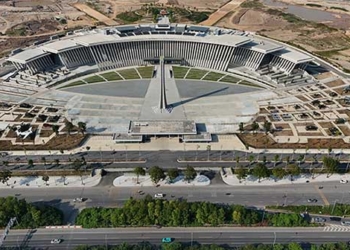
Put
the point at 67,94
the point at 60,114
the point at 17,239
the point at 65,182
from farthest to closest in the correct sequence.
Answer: the point at 67,94 < the point at 60,114 < the point at 65,182 < the point at 17,239

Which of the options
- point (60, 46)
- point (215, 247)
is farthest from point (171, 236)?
point (60, 46)

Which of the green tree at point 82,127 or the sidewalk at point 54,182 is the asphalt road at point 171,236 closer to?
the sidewalk at point 54,182

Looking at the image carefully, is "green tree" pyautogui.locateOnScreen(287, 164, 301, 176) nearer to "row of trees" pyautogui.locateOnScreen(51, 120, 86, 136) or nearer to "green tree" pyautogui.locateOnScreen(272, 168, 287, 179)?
"green tree" pyautogui.locateOnScreen(272, 168, 287, 179)

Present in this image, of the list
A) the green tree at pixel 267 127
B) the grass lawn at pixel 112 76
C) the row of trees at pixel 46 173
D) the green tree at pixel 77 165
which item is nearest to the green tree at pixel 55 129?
the row of trees at pixel 46 173

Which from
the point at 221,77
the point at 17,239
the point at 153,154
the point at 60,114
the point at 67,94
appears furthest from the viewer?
the point at 221,77

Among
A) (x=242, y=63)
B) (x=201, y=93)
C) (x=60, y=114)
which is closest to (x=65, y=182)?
(x=60, y=114)

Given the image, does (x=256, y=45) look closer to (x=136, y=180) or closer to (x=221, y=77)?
(x=221, y=77)

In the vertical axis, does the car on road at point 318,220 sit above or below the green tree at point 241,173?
below
